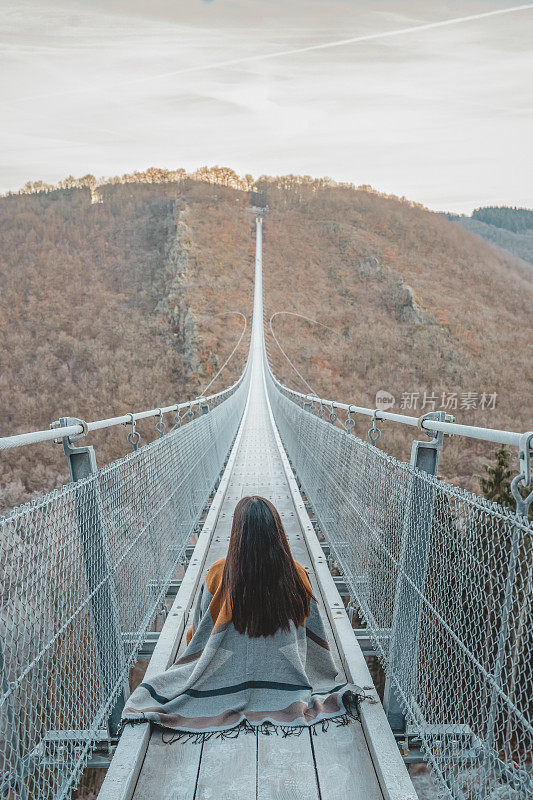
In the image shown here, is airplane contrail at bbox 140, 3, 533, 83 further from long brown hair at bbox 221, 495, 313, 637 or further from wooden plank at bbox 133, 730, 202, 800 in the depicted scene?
wooden plank at bbox 133, 730, 202, 800

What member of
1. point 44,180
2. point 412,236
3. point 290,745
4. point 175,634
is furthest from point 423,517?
point 44,180

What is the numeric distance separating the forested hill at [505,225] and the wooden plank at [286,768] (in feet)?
294

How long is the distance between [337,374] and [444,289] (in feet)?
53.9

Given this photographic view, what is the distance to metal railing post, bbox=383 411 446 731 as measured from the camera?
2.17 meters

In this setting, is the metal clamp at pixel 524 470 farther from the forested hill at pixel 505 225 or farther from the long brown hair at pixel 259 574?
the forested hill at pixel 505 225

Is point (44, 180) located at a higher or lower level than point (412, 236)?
higher

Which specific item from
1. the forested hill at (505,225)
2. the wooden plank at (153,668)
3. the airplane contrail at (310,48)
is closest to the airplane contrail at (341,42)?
the airplane contrail at (310,48)

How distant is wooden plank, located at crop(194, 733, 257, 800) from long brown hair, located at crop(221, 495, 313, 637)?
0.38 m

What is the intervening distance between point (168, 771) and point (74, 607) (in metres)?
0.63

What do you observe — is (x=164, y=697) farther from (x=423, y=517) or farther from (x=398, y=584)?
(x=423, y=517)

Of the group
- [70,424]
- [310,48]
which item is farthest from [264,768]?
[310,48]

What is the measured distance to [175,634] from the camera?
2865 mm

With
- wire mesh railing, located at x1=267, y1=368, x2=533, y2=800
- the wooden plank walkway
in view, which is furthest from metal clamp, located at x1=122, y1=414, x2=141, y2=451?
the wooden plank walkway

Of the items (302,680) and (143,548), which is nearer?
(302,680)
